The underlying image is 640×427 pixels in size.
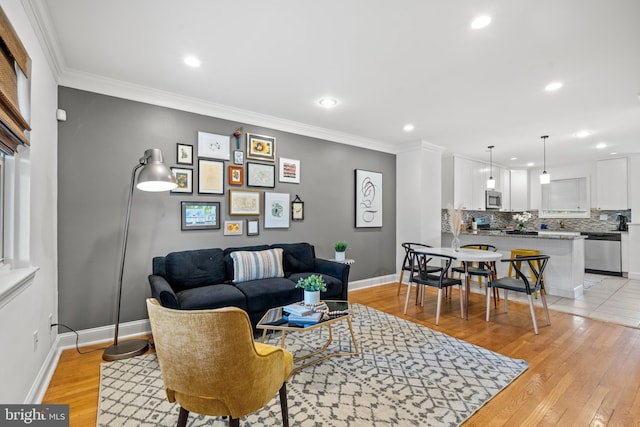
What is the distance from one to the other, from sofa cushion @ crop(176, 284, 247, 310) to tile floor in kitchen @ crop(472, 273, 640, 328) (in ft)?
13.1

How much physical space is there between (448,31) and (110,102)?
317 cm

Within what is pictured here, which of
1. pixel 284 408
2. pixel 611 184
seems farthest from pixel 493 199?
pixel 284 408

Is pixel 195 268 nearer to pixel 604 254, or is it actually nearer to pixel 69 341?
pixel 69 341

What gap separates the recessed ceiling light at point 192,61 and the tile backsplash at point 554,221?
562 centimetres

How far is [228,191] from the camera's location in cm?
376

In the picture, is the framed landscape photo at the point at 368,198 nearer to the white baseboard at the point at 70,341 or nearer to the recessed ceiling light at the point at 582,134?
the recessed ceiling light at the point at 582,134

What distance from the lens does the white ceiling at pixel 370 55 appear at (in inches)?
78.4

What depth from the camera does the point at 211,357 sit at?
134 centimetres

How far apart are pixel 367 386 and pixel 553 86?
3.35 m

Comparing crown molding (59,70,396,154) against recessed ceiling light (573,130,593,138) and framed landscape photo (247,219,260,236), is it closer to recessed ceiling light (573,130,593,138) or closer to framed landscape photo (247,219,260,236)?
framed landscape photo (247,219,260,236)

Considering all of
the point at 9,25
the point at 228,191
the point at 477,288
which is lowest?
the point at 477,288

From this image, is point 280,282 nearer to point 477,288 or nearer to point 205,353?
point 205,353

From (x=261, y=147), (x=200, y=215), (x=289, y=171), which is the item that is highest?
(x=261, y=147)

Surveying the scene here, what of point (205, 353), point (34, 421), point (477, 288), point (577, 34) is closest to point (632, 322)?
point (477, 288)
